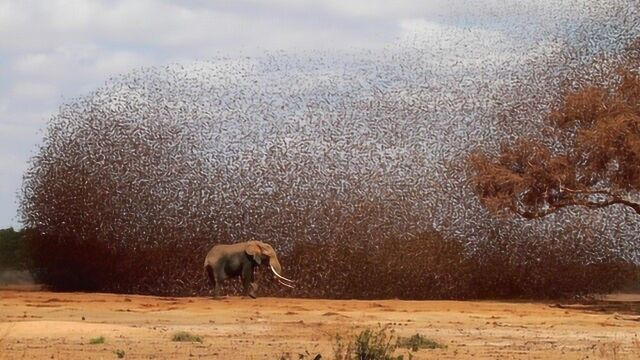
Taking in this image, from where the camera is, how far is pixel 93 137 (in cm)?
3803

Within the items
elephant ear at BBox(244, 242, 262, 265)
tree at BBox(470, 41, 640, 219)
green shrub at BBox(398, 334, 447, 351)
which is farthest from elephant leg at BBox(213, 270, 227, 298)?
green shrub at BBox(398, 334, 447, 351)

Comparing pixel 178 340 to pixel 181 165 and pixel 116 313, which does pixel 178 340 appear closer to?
pixel 116 313

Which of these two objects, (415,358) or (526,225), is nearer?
(415,358)

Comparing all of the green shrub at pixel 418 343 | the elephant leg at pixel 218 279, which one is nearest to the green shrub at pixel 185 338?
the green shrub at pixel 418 343

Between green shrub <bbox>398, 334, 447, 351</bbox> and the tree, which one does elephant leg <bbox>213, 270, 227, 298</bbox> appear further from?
green shrub <bbox>398, 334, 447, 351</bbox>

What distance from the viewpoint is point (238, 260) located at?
33.2 meters

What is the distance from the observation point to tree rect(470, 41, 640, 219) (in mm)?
28734

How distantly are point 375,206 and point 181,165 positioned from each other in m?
5.79

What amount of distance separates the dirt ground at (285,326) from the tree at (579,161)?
8.54 ft

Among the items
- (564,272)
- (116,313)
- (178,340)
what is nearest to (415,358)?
(178,340)

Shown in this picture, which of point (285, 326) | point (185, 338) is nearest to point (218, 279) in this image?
point (285, 326)

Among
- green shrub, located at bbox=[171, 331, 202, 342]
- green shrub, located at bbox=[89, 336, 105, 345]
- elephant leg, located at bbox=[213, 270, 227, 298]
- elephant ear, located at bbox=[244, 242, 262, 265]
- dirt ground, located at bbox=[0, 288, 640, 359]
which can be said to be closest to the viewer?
dirt ground, located at bbox=[0, 288, 640, 359]

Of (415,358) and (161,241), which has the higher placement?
(161,241)

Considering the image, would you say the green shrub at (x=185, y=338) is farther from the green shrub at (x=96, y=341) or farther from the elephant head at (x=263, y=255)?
the elephant head at (x=263, y=255)
